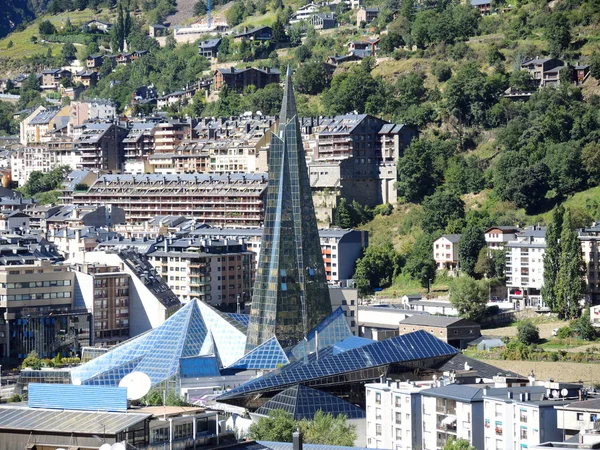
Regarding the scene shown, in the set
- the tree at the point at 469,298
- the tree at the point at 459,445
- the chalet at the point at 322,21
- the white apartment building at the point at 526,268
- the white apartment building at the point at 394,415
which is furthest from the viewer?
the chalet at the point at 322,21

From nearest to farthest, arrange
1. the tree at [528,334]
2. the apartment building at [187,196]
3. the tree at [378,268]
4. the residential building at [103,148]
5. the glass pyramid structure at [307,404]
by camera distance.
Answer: the glass pyramid structure at [307,404] < the tree at [528,334] < the tree at [378,268] < the apartment building at [187,196] < the residential building at [103,148]

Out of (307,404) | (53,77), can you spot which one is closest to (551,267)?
(307,404)

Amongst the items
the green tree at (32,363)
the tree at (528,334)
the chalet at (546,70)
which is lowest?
the green tree at (32,363)

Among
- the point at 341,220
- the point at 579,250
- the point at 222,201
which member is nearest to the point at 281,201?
the point at 579,250

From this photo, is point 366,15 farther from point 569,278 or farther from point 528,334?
point 528,334

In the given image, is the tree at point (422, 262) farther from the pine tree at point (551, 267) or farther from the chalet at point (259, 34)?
the chalet at point (259, 34)

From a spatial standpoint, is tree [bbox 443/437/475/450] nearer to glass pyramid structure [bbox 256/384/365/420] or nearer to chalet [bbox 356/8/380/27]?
glass pyramid structure [bbox 256/384/365/420]

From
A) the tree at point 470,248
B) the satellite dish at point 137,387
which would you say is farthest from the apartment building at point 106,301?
the satellite dish at point 137,387

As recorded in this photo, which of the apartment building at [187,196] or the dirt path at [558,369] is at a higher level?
the apartment building at [187,196]
